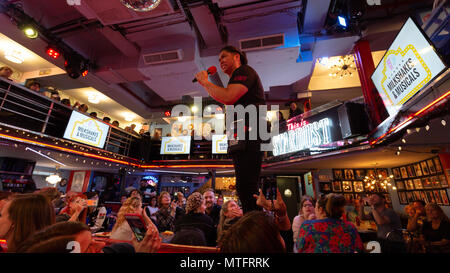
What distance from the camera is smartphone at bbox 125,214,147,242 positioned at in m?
0.96

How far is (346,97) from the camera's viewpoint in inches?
356

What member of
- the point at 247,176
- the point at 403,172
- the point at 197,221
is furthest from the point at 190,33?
the point at 403,172

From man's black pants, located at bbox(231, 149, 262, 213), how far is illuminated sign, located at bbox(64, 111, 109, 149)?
280 inches

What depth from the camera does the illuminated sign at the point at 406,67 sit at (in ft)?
9.13

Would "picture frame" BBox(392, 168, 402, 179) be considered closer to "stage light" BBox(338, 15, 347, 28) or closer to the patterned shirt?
"stage light" BBox(338, 15, 347, 28)

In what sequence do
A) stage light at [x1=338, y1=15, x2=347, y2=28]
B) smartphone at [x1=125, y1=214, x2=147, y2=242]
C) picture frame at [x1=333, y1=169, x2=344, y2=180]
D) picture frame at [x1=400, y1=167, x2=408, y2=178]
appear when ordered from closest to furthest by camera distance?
smartphone at [x1=125, y1=214, x2=147, y2=242]
stage light at [x1=338, y1=15, x2=347, y2=28]
picture frame at [x1=400, y1=167, x2=408, y2=178]
picture frame at [x1=333, y1=169, x2=344, y2=180]

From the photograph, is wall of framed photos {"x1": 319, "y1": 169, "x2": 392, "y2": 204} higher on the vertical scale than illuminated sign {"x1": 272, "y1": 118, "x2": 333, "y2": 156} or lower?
lower

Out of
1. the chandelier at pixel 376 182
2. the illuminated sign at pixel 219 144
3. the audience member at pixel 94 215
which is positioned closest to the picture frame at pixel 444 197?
the chandelier at pixel 376 182

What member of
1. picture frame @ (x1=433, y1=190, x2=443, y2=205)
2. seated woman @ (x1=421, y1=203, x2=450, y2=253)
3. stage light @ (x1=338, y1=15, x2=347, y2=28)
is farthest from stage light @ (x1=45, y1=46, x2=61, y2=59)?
picture frame @ (x1=433, y1=190, x2=443, y2=205)

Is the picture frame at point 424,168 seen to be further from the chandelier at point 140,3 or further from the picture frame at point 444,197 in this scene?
the chandelier at point 140,3

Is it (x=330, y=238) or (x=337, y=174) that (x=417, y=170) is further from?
(x=330, y=238)
